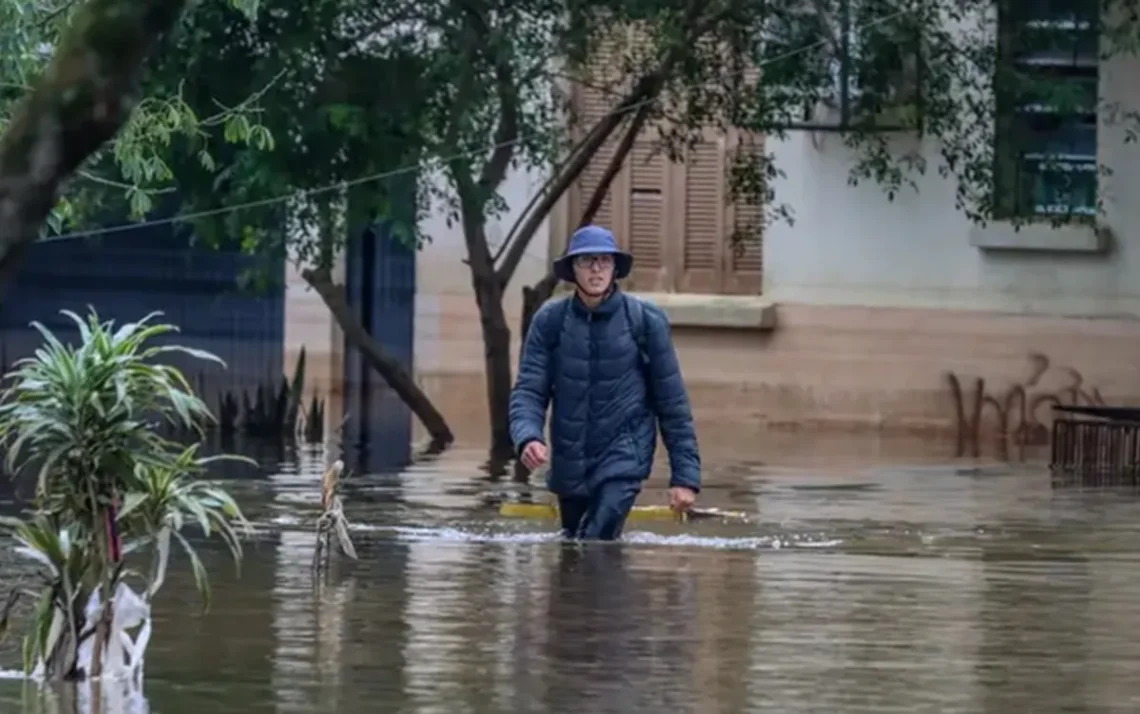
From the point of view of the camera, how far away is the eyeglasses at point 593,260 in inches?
481

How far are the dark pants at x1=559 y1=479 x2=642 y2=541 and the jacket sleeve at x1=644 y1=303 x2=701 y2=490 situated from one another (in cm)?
24

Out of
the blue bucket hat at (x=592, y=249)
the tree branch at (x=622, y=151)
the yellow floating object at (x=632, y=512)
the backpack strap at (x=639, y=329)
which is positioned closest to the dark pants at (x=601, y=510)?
the backpack strap at (x=639, y=329)

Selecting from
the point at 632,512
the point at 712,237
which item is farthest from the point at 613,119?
the point at 632,512

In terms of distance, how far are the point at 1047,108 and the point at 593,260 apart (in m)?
13.4

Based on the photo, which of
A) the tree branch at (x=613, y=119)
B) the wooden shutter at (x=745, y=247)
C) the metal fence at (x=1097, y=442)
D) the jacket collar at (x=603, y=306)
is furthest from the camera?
the wooden shutter at (x=745, y=247)

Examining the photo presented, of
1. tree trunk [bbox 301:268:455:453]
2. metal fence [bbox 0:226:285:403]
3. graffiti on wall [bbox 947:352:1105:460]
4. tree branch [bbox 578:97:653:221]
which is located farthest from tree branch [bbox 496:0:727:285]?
graffiti on wall [bbox 947:352:1105:460]

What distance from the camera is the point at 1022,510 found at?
699 inches

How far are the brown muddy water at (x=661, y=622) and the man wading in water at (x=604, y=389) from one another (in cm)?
37

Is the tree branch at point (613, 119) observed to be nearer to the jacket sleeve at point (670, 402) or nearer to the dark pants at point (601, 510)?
the dark pants at point (601, 510)

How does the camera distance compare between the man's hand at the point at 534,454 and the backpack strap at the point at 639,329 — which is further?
the backpack strap at the point at 639,329

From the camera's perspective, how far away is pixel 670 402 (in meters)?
12.5

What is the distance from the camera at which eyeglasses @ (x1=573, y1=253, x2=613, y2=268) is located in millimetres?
12219

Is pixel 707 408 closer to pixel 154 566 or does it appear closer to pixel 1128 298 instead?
A: pixel 1128 298

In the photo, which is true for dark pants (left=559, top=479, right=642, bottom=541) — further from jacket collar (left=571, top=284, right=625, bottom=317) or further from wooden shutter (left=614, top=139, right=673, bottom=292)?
wooden shutter (left=614, top=139, right=673, bottom=292)
